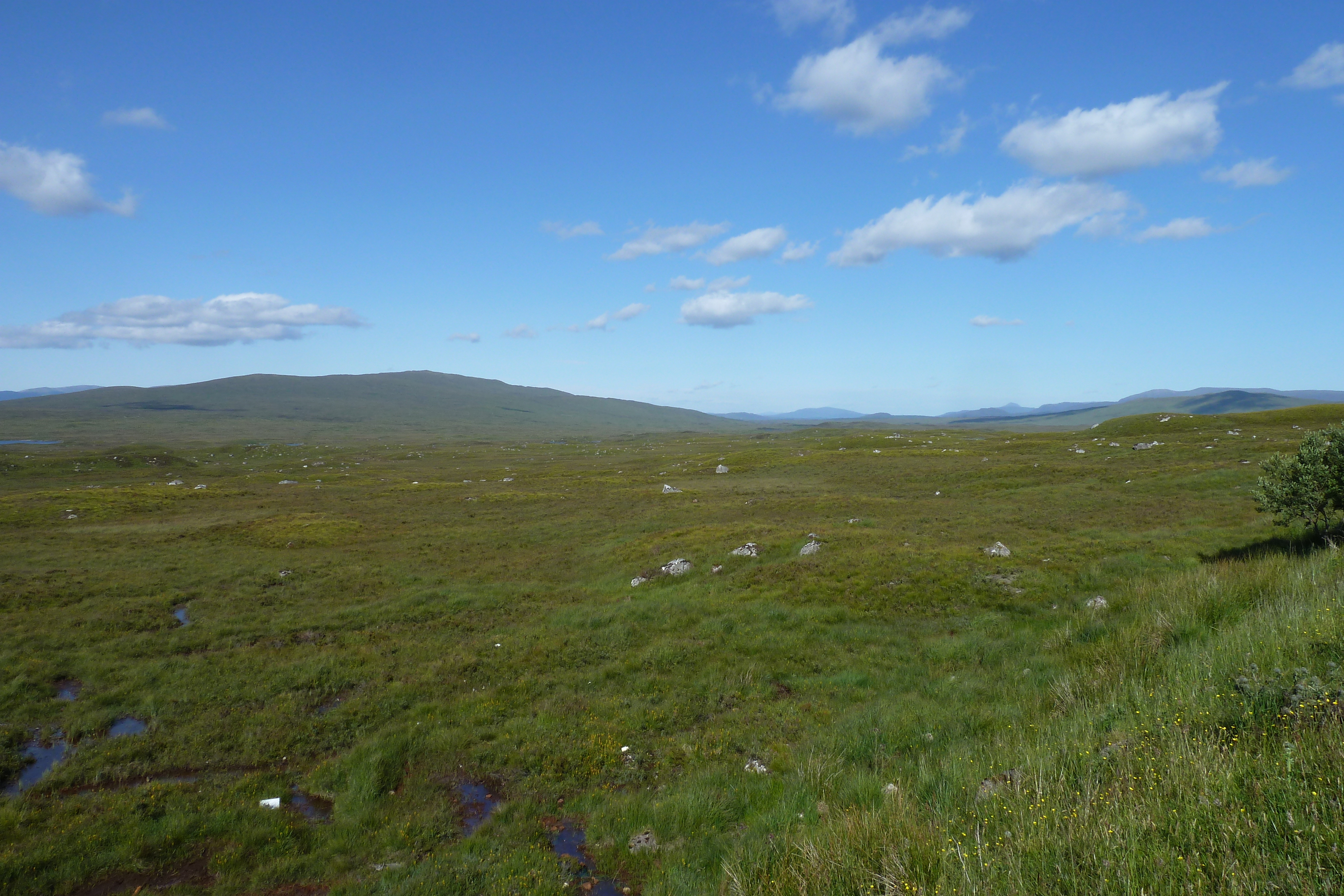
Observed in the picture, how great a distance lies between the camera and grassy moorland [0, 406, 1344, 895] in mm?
6074

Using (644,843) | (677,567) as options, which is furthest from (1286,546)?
(644,843)

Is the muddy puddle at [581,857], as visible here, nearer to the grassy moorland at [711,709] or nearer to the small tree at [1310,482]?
the grassy moorland at [711,709]

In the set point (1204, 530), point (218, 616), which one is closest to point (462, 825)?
point (218, 616)

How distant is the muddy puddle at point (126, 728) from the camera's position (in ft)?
49.7

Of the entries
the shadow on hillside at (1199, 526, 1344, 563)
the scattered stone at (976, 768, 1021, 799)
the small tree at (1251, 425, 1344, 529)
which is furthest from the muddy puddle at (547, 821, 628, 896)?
the small tree at (1251, 425, 1344, 529)

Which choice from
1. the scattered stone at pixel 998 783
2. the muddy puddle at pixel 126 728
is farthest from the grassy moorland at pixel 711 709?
the muddy puddle at pixel 126 728

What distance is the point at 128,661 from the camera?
20.2 metres

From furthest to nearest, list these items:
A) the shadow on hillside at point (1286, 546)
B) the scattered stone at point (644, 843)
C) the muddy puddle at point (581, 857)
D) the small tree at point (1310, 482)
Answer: the small tree at point (1310, 482) → the shadow on hillside at point (1286, 546) → the scattered stone at point (644, 843) → the muddy puddle at point (581, 857)

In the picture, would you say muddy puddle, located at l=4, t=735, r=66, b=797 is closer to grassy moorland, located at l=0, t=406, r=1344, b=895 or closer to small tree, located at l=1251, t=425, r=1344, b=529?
grassy moorland, located at l=0, t=406, r=1344, b=895

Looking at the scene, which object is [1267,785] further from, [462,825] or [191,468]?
[191,468]

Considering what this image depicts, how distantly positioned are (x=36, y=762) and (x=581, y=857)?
1469 cm

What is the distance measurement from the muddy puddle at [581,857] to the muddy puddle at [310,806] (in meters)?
4.93

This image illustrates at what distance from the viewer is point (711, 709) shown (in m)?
14.9

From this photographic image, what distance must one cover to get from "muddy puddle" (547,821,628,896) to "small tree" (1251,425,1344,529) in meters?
24.7
